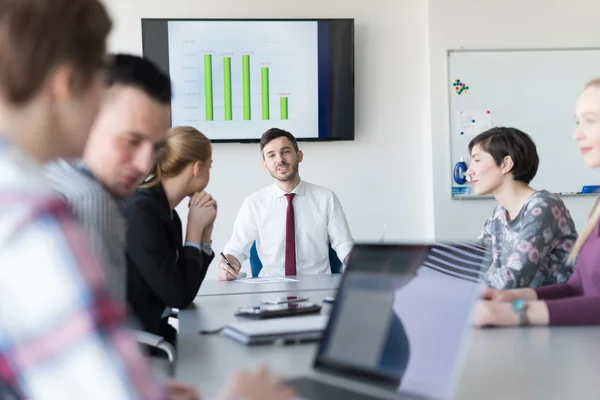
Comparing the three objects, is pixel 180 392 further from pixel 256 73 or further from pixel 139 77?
pixel 256 73

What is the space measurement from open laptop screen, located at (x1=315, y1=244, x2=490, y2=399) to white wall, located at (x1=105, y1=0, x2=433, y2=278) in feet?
11.1

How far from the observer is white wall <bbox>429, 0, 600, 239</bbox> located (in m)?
4.68

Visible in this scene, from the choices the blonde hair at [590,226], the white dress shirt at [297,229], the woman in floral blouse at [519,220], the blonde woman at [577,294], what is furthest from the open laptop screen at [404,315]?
the white dress shirt at [297,229]

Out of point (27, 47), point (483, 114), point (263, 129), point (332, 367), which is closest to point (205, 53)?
point (263, 129)

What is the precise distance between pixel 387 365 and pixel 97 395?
28.3 inches

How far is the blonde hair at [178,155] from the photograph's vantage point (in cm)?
224

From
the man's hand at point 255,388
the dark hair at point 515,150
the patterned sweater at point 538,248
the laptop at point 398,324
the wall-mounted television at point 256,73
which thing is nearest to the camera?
the man's hand at point 255,388

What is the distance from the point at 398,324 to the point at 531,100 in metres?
3.90

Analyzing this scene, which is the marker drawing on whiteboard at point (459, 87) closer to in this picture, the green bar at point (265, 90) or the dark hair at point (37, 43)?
the green bar at point (265, 90)

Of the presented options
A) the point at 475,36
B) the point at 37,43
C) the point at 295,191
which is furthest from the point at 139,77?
the point at 475,36

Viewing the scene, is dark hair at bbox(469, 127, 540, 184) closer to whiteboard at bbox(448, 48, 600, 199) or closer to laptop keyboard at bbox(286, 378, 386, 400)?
whiteboard at bbox(448, 48, 600, 199)

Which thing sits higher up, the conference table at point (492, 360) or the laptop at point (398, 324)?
the laptop at point (398, 324)

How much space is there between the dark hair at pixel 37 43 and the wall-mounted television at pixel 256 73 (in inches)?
155

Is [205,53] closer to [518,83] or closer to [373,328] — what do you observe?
[518,83]
